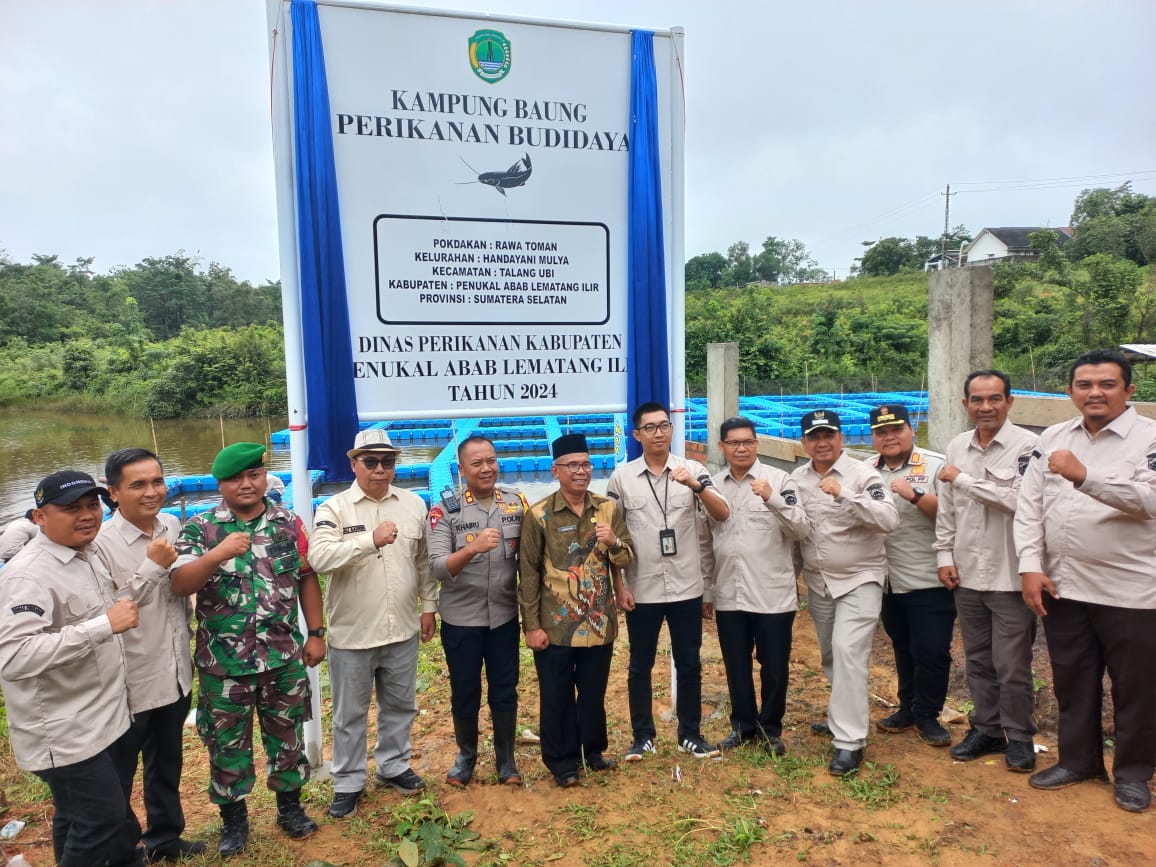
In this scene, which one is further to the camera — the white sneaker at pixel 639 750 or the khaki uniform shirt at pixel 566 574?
the white sneaker at pixel 639 750

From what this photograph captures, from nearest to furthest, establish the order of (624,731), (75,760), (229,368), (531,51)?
(75,760) < (531,51) < (624,731) < (229,368)

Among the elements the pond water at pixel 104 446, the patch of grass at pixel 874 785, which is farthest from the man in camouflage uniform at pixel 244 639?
the pond water at pixel 104 446

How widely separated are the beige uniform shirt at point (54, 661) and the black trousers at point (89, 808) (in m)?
0.05

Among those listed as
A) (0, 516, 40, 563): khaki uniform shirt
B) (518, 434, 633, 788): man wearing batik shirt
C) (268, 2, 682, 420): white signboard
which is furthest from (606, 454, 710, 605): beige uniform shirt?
(0, 516, 40, 563): khaki uniform shirt

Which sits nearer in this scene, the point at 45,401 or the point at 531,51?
the point at 531,51

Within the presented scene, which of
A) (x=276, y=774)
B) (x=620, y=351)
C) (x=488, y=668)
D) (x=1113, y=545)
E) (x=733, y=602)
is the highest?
(x=620, y=351)

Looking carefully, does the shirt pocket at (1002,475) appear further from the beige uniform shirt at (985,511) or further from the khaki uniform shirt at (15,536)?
the khaki uniform shirt at (15,536)

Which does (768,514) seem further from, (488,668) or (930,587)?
(488,668)

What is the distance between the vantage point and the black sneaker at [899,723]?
3857 mm

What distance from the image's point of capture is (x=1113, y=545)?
288 cm

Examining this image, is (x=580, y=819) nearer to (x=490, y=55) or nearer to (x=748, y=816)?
(x=748, y=816)

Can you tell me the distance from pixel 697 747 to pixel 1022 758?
150 cm

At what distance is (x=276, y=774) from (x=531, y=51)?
3778 mm

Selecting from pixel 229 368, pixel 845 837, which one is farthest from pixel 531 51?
pixel 229 368
